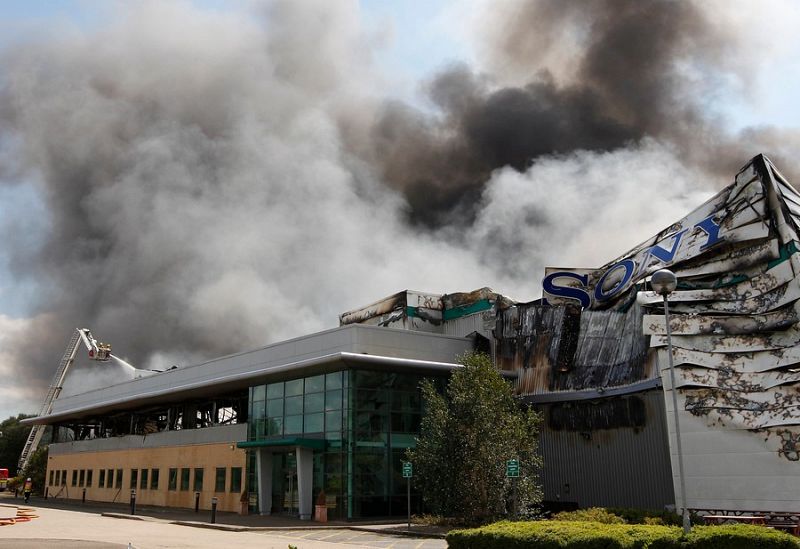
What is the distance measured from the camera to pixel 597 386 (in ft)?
113

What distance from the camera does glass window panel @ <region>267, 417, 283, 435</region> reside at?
37.8m

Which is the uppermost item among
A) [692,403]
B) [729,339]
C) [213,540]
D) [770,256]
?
[770,256]

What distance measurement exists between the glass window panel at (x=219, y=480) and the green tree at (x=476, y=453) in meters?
15.8

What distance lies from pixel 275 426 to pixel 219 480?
19.4 ft

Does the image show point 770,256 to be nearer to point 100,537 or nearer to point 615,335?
point 615,335

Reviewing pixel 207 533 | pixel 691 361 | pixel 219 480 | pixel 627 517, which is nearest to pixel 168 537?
pixel 207 533

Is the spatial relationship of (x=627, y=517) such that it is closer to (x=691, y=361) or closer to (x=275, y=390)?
(x=691, y=361)

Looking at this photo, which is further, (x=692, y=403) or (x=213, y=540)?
(x=692, y=403)

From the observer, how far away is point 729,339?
95.9 ft

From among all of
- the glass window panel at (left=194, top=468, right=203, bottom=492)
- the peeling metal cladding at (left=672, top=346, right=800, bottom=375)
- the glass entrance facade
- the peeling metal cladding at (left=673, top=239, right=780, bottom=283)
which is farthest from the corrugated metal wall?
the glass window panel at (left=194, top=468, right=203, bottom=492)

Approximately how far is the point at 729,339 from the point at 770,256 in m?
3.74

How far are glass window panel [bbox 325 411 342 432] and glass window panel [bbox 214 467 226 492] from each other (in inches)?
369

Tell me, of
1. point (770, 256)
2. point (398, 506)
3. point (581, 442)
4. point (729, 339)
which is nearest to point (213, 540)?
point (398, 506)

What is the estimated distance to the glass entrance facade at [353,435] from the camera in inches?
1323
